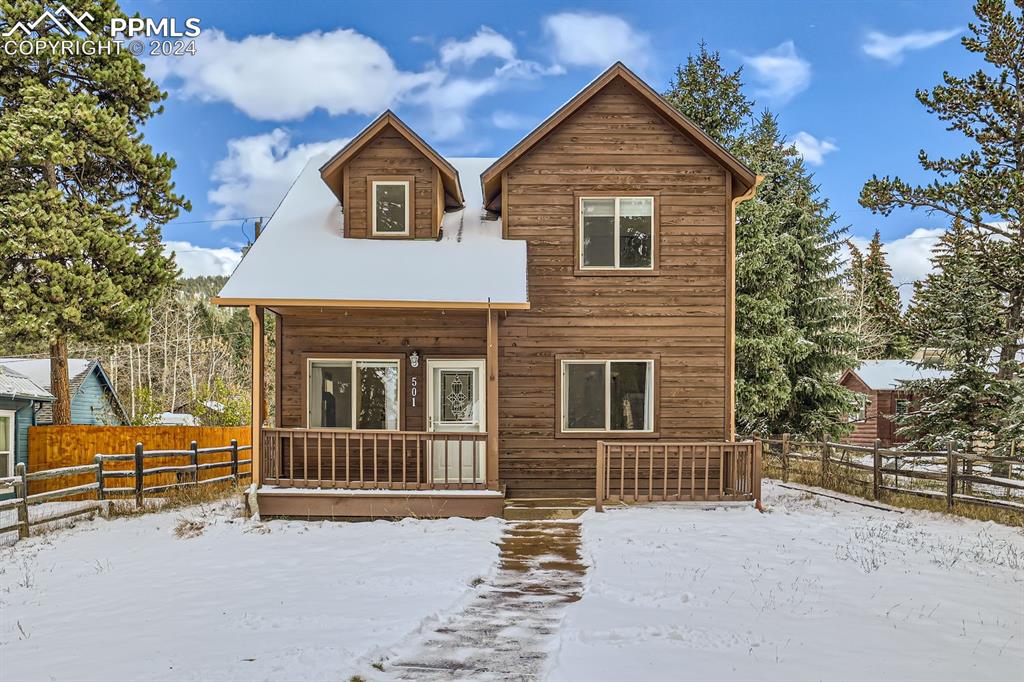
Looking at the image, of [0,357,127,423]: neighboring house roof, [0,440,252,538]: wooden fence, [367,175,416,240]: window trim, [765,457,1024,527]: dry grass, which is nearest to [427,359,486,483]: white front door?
[367,175,416,240]: window trim

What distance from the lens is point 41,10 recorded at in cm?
1912

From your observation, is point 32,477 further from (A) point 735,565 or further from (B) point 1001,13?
(B) point 1001,13

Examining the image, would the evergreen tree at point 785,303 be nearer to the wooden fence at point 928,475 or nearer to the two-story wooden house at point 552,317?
the wooden fence at point 928,475

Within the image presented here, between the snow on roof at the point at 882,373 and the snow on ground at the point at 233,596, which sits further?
the snow on roof at the point at 882,373

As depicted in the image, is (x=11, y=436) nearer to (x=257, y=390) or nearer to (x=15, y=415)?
(x=15, y=415)

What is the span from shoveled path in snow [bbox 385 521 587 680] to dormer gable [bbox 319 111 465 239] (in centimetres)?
648

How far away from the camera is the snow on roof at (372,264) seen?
1112 centimetres

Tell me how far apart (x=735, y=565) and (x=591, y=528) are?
100 inches

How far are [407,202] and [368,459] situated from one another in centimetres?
462

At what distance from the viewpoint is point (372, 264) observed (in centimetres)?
1214

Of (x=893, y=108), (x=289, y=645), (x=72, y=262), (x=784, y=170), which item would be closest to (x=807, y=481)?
(x=784, y=170)

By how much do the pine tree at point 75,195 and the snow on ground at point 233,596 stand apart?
30.8 feet

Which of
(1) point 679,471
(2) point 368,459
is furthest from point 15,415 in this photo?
(1) point 679,471

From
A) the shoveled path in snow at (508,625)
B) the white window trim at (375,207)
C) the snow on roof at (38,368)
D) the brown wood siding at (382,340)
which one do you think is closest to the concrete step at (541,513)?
the shoveled path in snow at (508,625)
